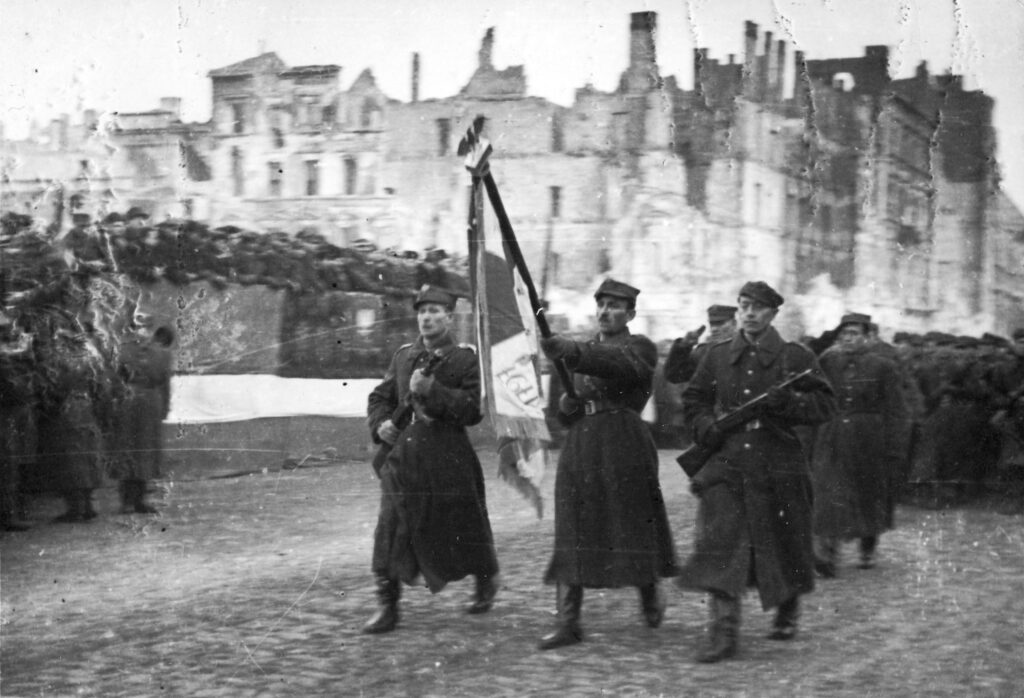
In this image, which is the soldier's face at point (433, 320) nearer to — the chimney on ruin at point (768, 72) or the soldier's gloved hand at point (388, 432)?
the soldier's gloved hand at point (388, 432)

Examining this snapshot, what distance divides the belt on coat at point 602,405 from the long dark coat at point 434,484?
528 mm

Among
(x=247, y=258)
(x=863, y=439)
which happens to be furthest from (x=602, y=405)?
(x=247, y=258)

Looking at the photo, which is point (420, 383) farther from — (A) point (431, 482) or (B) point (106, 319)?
(B) point (106, 319)

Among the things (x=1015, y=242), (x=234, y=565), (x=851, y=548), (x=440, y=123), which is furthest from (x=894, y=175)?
(x=234, y=565)

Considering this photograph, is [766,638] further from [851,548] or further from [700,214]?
[700,214]

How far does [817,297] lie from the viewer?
5.74m

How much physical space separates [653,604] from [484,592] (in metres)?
0.76

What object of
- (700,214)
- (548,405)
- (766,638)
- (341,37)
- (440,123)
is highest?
(341,37)

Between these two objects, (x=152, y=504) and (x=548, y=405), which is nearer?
(x=548, y=405)

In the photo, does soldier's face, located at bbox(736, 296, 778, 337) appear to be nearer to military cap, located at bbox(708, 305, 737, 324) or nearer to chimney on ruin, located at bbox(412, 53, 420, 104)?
military cap, located at bbox(708, 305, 737, 324)

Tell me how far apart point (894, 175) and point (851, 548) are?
64.5 inches

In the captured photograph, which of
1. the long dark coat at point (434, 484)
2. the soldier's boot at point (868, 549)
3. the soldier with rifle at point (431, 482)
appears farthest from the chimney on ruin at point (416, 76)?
the soldier's boot at point (868, 549)

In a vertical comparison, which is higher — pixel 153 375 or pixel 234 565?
pixel 153 375

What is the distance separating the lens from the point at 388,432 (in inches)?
228
